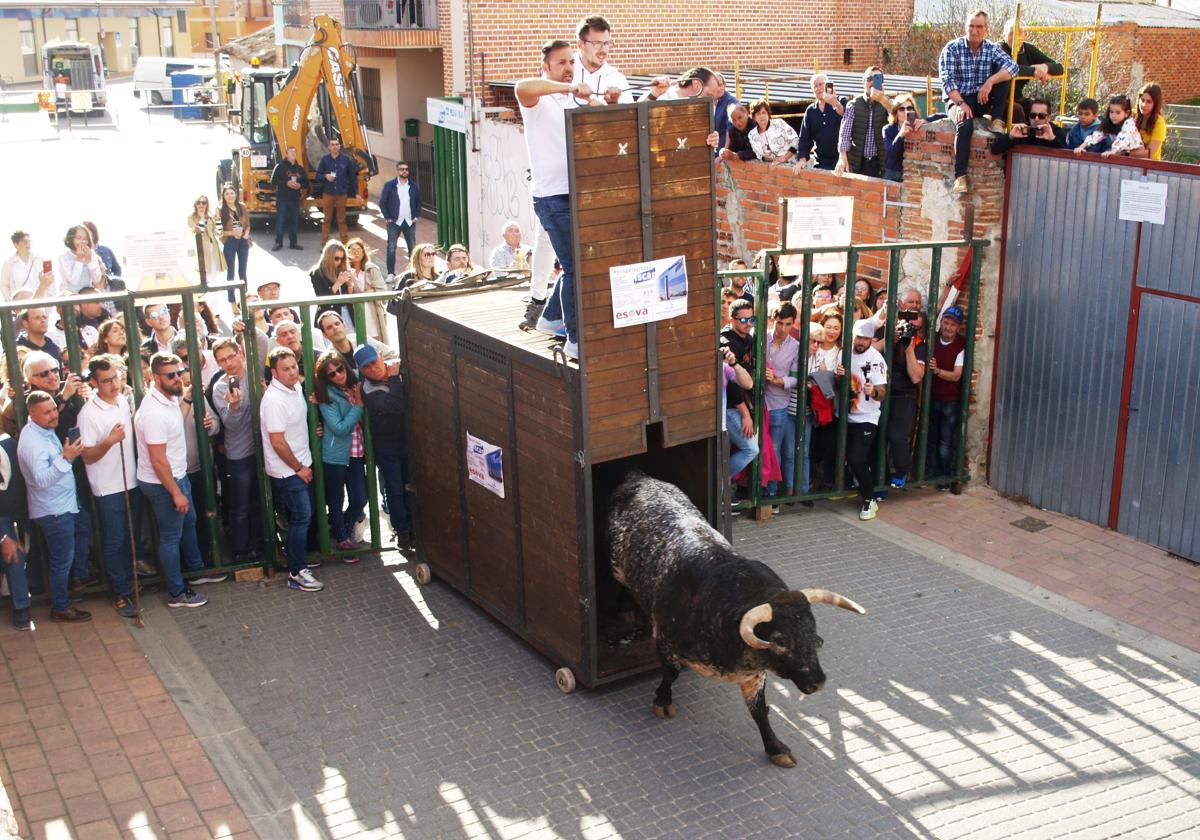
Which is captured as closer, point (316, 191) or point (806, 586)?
point (806, 586)

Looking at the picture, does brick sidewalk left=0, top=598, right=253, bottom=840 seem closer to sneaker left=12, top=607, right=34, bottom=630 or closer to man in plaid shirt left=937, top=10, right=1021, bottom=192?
sneaker left=12, top=607, right=34, bottom=630

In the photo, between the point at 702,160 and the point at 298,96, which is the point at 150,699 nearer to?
the point at 702,160

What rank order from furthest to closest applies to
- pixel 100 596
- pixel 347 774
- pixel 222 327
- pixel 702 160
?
1. pixel 222 327
2. pixel 100 596
3. pixel 702 160
4. pixel 347 774

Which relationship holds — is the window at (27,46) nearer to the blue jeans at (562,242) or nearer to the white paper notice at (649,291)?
the blue jeans at (562,242)

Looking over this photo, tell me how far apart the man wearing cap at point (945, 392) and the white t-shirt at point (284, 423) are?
5.65m

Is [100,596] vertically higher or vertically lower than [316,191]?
lower

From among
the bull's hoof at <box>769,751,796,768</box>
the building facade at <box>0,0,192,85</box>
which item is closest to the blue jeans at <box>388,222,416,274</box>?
the bull's hoof at <box>769,751,796,768</box>

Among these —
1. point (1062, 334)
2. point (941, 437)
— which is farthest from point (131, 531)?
point (1062, 334)

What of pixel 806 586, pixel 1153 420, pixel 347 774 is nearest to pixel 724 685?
pixel 806 586

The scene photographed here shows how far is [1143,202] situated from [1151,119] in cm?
130

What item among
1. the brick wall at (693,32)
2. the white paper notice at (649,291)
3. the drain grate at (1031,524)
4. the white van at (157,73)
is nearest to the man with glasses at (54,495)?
the white paper notice at (649,291)

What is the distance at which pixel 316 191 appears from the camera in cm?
2522

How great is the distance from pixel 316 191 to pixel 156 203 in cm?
560

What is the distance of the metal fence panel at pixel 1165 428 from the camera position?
31.8ft
